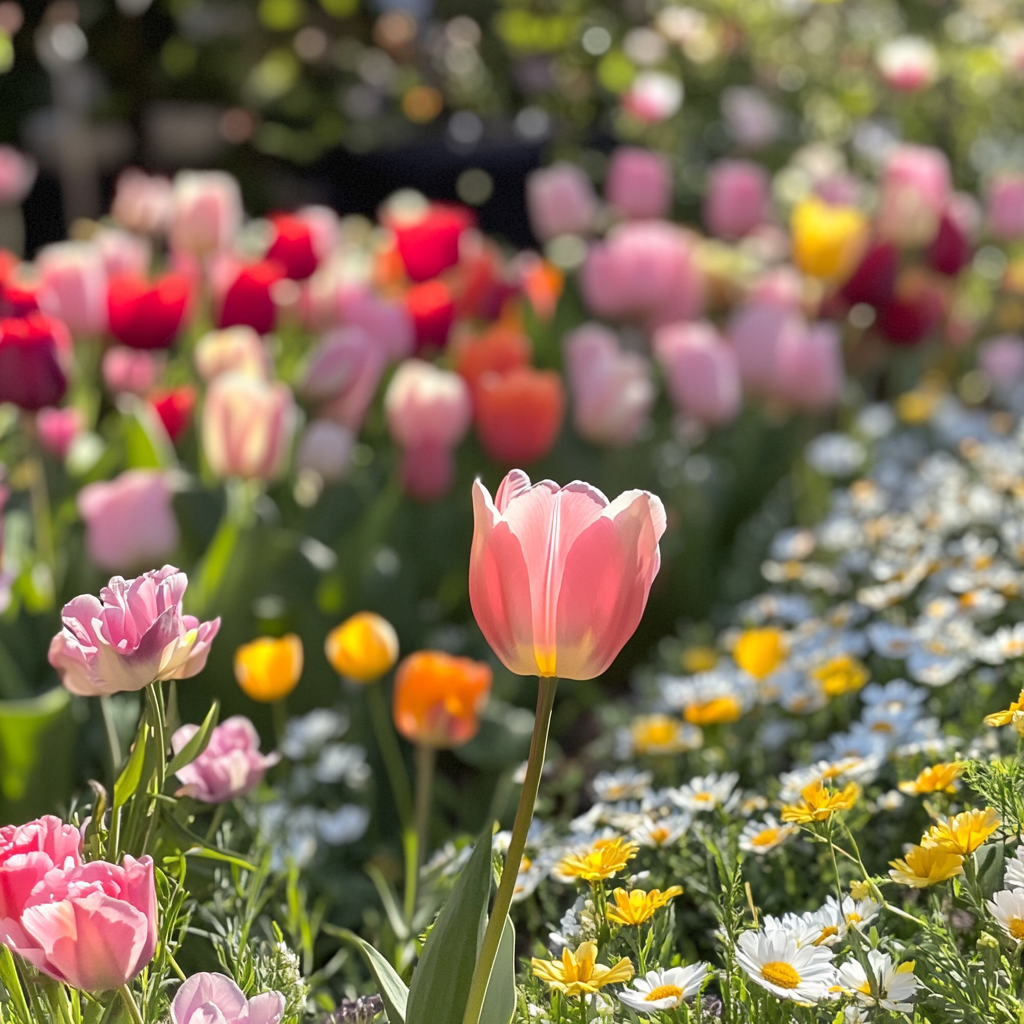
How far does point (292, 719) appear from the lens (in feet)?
5.22

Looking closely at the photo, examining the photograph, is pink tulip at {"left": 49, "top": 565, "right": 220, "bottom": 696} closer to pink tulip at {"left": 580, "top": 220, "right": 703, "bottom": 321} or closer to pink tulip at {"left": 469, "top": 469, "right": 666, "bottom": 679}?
pink tulip at {"left": 469, "top": 469, "right": 666, "bottom": 679}

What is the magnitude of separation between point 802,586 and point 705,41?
3.22m

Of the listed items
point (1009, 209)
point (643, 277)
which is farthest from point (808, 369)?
point (1009, 209)

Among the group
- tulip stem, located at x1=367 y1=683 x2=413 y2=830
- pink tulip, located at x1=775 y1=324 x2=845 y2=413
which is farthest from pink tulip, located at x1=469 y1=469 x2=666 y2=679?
pink tulip, located at x1=775 y1=324 x2=845 y2=413

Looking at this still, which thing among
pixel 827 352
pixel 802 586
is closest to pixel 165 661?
pixel 802 586

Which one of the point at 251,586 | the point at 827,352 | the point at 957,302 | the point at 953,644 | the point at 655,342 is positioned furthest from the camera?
the point at 957,302

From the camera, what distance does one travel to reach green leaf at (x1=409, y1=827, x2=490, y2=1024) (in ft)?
2.43

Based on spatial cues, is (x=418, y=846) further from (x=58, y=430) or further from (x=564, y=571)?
(x=58, y=430)

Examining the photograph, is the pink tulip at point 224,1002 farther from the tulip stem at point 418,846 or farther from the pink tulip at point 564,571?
the tulip stem at point 418,846

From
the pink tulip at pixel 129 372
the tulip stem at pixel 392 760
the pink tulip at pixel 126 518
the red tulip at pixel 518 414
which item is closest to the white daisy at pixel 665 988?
the tulip stem at pixel 392 760

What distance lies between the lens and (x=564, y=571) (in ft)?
2.19

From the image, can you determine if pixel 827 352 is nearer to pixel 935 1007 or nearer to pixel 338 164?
pixel 935 1007

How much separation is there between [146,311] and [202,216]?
21.8 inches

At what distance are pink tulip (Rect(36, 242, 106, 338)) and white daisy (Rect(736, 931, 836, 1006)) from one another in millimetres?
1432
